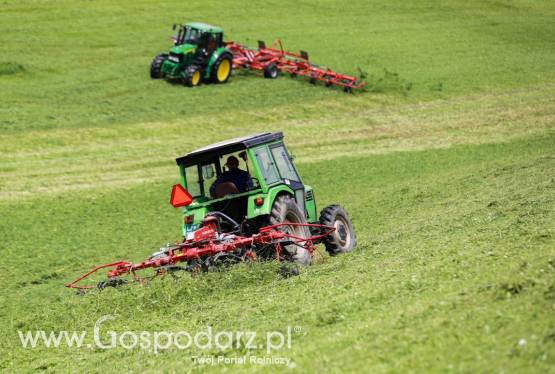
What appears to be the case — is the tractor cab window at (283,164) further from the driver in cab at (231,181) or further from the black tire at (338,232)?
the black tire at (338,232)

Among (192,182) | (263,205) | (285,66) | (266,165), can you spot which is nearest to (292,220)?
(263,205)

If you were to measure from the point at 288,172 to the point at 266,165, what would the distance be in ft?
2.37

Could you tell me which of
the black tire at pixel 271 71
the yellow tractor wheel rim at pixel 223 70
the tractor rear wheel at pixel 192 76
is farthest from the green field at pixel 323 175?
the black tire at pixel 271 71

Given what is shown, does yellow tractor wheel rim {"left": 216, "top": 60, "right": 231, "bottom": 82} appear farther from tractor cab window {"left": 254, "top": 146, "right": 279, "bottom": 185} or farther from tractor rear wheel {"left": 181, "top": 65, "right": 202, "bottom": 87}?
tractor cab window {"left": 254, "top": 146, "right": 279, "bottom": 185}

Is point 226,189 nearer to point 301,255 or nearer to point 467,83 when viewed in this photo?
point 301,255

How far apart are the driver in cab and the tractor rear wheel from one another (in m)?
20.0

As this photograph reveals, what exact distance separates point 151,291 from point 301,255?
8.43 feet

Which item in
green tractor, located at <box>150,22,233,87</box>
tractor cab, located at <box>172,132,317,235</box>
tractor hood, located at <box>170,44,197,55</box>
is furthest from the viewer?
green tractor, located at <box>150,22,233,87</box>

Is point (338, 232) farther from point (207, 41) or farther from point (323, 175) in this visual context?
point (207, 41)

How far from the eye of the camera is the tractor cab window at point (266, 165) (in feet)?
43.6

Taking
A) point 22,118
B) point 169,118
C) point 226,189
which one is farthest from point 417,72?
point 226,189

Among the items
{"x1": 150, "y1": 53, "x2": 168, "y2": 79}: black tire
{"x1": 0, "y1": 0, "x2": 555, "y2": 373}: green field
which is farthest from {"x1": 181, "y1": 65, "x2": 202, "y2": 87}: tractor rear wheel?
{"x1": 150, "y1": 53, "x2": 168, "y2": 79}: black tire

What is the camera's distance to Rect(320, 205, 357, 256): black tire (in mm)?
14006

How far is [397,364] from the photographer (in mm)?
6867
